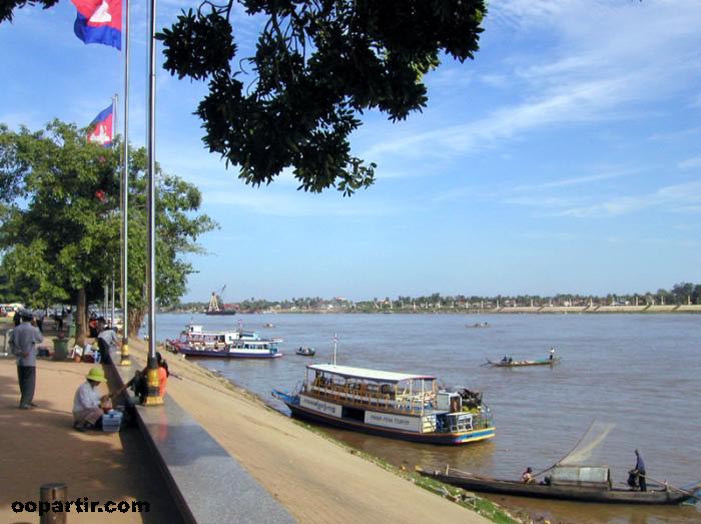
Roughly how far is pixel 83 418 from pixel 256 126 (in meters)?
5.85

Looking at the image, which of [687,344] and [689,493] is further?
[687,344]

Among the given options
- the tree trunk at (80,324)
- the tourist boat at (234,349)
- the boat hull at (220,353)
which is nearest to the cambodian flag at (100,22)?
the tree trunk at (80,324)

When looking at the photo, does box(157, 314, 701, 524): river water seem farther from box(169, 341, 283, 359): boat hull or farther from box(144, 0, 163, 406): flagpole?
box(144, 0, 163, 406): flagpole

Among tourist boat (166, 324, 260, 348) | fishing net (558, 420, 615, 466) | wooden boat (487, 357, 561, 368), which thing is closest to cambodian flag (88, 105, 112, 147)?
fishing net (558, 420, 615, 466)

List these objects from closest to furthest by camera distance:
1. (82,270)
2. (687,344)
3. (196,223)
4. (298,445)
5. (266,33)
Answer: (266,33) < (298,445) < (82,270) < (196,223) < (687,344)

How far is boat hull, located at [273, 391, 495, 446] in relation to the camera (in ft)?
86.0

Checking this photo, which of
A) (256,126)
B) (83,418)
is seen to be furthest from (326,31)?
(83,418)

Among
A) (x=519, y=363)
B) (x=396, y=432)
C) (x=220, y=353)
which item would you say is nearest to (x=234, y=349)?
(x=220, y=353)

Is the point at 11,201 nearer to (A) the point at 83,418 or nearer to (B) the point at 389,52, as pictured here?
(A) the point at 83,418

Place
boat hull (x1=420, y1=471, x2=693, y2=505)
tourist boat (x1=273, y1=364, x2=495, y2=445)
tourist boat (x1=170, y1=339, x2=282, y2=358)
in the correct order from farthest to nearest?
1. tourist boat (x1=170, y1=339, x2=282, y2=358)
2. tourist boat (x1=273, y1=364, x2=495, y2=445)
3. boat hull (x1=420, y1=471, x2=693, y2=505)

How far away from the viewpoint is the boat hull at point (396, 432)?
A: 26219 mm

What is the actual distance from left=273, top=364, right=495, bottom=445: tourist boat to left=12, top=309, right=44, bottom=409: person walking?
18005mm

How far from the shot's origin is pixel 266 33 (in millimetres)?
5793

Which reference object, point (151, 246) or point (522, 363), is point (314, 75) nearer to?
point (151, 246)
